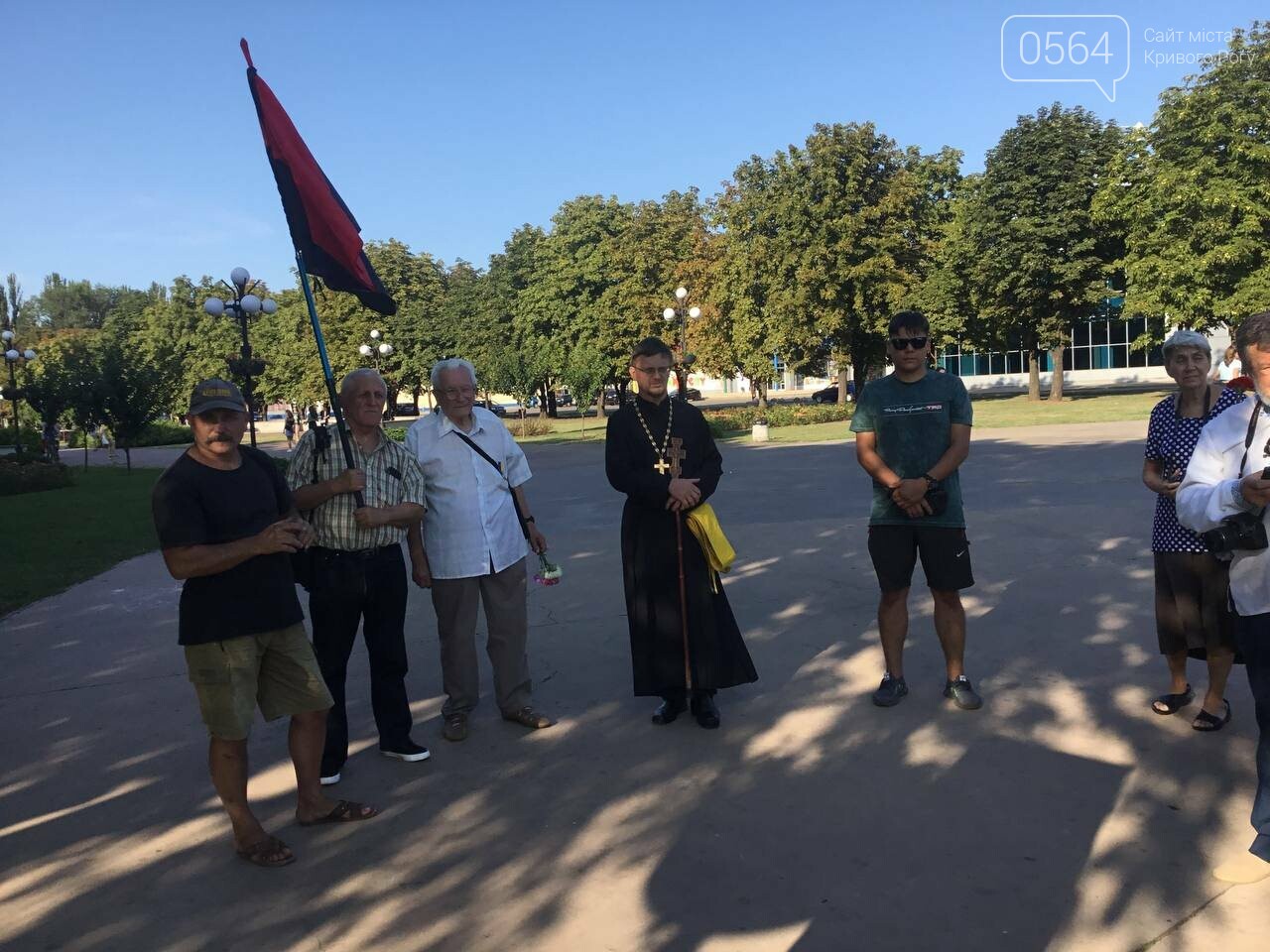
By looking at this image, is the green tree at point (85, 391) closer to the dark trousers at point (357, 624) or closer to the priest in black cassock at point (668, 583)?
the dark trousers at point (357, 624)

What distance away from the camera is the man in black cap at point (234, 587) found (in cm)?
329

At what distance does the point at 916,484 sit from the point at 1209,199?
3810 cm

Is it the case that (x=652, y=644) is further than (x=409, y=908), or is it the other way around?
(x=652, y=644)

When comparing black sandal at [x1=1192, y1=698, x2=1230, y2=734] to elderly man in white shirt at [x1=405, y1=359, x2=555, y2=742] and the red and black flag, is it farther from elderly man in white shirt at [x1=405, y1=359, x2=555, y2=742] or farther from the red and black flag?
the red and black flag

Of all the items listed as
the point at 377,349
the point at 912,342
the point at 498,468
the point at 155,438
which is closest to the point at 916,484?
the point at 912,342

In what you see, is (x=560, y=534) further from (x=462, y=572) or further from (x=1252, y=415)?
(x=1252, y=415)

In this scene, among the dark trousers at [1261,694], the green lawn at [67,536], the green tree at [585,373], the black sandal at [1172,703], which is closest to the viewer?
the dark trousers at [1261,694]

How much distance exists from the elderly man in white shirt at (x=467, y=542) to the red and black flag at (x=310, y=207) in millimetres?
619

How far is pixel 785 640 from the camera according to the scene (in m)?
6.21

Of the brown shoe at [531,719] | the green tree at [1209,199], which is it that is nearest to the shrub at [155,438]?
the green tree at [1209,199]

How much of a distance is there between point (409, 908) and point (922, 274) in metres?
47.2

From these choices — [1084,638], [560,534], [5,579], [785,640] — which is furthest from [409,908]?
[5,579]

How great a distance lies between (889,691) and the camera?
4875 mm

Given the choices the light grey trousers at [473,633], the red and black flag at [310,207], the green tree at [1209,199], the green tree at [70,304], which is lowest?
the light grey trousers at [473,633]
